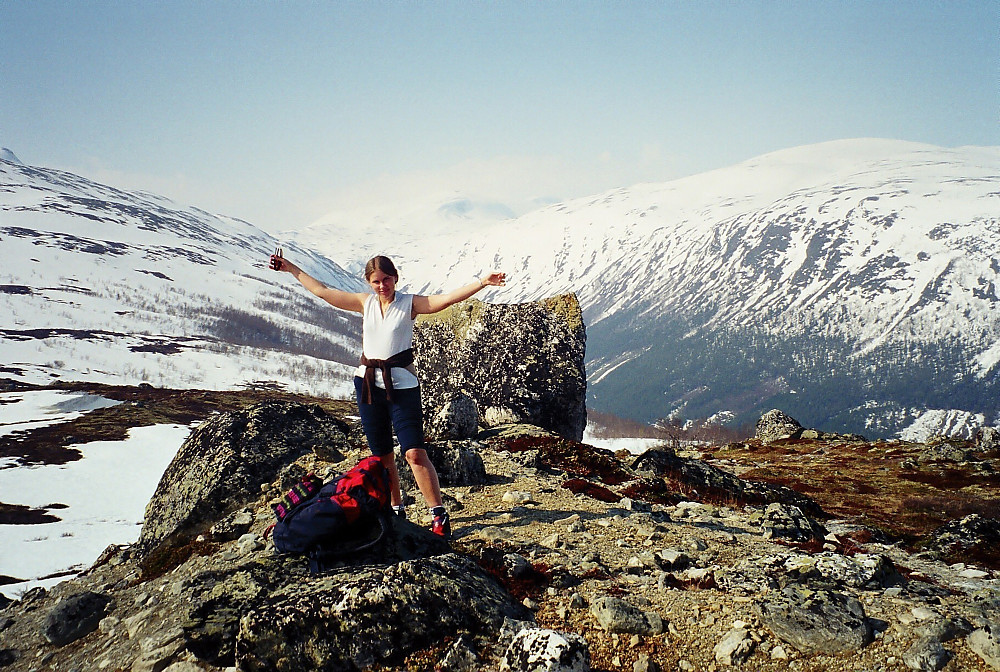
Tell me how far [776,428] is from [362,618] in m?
54.8

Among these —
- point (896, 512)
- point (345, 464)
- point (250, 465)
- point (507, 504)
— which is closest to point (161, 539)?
point (250, 465)

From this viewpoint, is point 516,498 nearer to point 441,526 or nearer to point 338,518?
point 441,526

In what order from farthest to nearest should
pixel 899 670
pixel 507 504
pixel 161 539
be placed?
pixel 161 539 < pixel 507 504 < pixel 899 670

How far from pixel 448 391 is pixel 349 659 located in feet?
58.4

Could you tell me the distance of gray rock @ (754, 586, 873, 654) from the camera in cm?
652

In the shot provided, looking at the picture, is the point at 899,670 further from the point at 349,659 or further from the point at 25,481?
the point at 25,481

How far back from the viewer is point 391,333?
9039mm

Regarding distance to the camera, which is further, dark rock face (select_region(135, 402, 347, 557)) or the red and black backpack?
dark rock face (select_region(135, 402, 347, 557))

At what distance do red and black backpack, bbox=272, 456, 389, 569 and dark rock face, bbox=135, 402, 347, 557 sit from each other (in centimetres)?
729

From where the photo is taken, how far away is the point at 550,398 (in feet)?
80.7

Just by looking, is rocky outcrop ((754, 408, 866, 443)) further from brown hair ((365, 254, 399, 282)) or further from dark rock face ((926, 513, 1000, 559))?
brown hair ((365, 254, 399, 282))

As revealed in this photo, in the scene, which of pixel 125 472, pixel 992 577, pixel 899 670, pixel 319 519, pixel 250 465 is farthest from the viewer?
pixel 125 472

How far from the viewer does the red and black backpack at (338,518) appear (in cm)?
769

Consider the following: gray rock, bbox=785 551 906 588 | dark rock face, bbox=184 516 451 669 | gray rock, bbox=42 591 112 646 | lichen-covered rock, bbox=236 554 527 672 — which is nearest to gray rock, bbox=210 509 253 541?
gray rock, bbox=42 591 112 646
